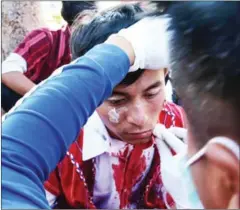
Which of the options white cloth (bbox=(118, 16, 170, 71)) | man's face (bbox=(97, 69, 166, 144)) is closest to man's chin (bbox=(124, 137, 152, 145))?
man's face (bbox=(97, 69, 166, 144))

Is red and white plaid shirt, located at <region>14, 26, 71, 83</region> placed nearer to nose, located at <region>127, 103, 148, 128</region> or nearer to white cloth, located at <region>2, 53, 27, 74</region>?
white cloth, located at <region>2, 53, 27, 74</region>

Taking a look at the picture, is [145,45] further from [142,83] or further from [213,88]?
[213,88]

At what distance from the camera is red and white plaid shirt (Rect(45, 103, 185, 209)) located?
0.74 meters

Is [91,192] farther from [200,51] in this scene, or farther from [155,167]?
[200,51]

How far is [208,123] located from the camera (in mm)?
433

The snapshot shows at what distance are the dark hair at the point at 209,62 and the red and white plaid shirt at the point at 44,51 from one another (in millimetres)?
358

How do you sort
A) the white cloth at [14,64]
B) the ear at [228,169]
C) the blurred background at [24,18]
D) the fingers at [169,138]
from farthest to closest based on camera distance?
the white cloth at [14,64], the blurred background at [24,18], the fingers at [169,138], the ear at [228,169]

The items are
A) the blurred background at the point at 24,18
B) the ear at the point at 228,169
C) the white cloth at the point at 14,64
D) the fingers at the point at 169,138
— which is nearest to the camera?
the ear at the point at 228,169

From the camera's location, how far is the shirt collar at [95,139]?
29.6 inches

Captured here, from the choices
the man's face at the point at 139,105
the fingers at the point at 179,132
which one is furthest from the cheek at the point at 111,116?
the fingers at the point at 179,132

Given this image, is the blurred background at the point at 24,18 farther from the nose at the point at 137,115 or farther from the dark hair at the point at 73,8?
the nose at the point at 137,115

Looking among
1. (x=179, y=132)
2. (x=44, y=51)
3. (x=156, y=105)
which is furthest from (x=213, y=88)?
(x=44, y=51)

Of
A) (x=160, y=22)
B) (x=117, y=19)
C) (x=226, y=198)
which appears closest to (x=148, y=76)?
(x=117, y=19)

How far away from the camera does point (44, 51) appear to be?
2.57 ft
